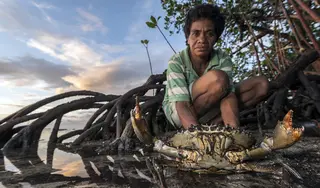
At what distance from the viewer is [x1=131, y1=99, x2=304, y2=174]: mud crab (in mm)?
1700

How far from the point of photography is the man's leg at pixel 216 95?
2.60 metres

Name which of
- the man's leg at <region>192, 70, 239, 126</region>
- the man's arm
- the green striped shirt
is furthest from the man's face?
the man's arm

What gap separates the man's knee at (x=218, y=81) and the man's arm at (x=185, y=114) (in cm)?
31

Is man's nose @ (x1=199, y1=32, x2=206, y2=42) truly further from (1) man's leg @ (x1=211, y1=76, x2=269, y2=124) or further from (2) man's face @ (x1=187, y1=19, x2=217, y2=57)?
(1) man's leg @ (x1=211, y1=76, x2=269, y2=124)

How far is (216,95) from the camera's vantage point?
2.79m

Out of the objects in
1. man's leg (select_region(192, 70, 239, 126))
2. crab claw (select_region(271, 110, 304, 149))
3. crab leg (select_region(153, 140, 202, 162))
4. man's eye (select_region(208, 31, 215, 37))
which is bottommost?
crab leg (select_region(153, 140, 202, 162))

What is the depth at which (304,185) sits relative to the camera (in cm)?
159

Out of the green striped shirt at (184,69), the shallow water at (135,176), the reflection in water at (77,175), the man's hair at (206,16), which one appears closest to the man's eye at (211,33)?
the man's hair at (206,16)

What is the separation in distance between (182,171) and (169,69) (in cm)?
134

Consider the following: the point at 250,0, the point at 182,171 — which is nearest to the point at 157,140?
the point at 182,171

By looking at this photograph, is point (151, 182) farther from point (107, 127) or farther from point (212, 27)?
point (107, 127)

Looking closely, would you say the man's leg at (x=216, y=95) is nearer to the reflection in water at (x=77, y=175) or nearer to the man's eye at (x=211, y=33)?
the man's eye at (x=211, y=33)

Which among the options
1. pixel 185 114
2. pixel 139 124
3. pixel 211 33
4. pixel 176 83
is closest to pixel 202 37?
pixel 211 33

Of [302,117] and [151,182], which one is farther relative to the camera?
[302,117]
